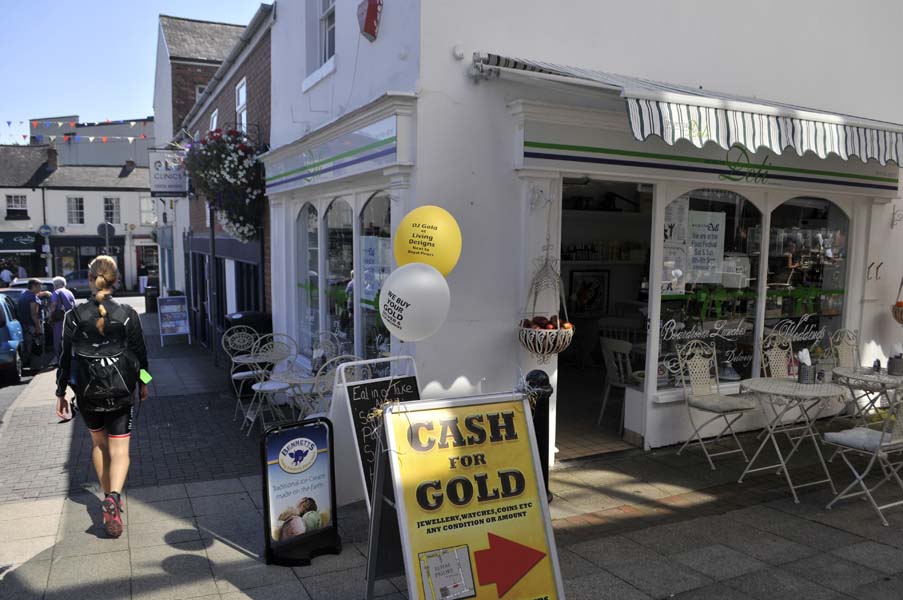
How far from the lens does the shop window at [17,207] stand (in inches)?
1474

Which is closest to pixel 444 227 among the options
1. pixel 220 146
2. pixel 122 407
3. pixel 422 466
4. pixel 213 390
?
pixel 422 466

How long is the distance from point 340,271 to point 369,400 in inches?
113

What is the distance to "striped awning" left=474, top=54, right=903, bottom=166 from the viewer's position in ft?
15.3

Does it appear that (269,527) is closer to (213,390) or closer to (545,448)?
(545,448)

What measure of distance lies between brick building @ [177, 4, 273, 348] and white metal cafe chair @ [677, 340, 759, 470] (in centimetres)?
601

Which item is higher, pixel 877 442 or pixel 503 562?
pixel 877 442

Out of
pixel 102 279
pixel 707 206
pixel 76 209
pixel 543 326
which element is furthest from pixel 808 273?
pixel 76 209

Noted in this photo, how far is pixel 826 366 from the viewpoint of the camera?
745 centimetres

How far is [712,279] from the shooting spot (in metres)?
6.84

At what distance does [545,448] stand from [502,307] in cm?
126

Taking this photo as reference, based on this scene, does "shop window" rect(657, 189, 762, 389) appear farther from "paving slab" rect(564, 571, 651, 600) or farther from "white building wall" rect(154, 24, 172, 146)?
"white building wall" rect(154, 24, 172, 146)

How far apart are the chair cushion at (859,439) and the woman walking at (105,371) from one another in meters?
5.23

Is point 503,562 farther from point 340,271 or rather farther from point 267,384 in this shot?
point 340,271

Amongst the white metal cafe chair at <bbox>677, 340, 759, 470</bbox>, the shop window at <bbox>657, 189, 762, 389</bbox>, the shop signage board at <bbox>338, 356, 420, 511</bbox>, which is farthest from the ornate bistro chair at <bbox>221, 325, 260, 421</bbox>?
→ the white metal cafe chair at <bbox>677, 340, 759, 470</bbox>
